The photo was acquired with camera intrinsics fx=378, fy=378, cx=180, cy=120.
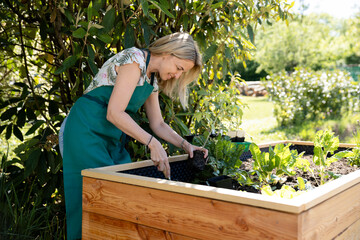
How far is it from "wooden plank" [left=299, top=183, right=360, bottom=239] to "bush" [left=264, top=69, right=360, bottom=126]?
6140mm

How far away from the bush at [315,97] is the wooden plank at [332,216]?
614 cm

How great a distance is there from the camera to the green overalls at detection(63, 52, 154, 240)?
1789mm

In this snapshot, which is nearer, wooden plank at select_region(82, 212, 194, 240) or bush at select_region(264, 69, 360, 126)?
wooden plank at select_region(82, 212, 194, 240)

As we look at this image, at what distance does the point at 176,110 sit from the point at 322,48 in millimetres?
21409

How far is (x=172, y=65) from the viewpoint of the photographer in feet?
5.96

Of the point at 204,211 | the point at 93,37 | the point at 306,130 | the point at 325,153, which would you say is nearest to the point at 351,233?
the point at 325,153

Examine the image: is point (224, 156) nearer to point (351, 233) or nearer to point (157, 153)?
point (157, 153)

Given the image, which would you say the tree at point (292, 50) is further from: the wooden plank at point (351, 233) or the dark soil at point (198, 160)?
the wooden plank at point (351, 233)

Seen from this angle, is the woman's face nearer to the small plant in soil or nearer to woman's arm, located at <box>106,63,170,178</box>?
woman's arm, located at <box>106,63,170,178</box>

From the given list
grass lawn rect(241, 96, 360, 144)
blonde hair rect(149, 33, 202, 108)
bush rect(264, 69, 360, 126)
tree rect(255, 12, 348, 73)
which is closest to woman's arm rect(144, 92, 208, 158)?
blonde hair rect(149, 33, 202, 108)

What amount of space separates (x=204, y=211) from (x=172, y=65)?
80 cm

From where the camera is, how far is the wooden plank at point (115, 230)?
1396mm

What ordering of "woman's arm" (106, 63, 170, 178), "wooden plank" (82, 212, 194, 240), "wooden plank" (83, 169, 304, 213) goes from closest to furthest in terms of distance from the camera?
"wooden plank" (83, 169, 304, 213) → "wooden plank" (82, 212, 194, 240) → "woman's arm" (106, 63, 170, 178)

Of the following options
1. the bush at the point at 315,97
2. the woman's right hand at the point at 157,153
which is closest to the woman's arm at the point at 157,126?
the woman's right hand at the point at 157,153
